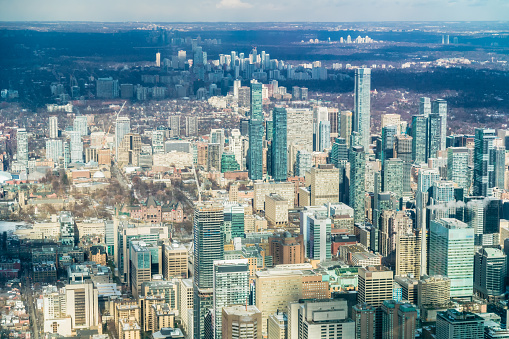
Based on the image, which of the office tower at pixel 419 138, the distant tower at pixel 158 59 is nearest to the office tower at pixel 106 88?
the distant tower at pixel 158 59

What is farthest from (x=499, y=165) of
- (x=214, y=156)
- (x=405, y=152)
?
(x=214, y=156)

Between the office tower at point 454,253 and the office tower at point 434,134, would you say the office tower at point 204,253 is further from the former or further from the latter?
the office tower at point 434,134

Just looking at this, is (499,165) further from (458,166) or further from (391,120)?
(391,120)

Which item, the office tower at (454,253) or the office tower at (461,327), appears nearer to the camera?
the office tower at (461,327)

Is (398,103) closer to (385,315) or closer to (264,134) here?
(264,134)

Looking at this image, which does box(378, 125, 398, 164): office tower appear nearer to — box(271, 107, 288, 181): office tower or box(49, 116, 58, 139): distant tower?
box(271, 107, 288, 181): office tower

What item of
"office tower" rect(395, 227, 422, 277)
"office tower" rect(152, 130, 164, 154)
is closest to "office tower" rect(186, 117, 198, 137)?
"office tower" rect(152, 130, 164, 154)
